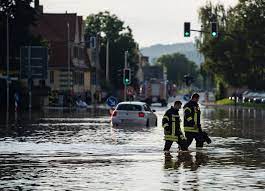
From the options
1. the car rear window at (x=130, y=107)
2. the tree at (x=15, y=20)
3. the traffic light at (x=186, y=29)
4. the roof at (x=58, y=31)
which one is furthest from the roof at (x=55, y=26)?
the car rear window at (x=130, y=107)

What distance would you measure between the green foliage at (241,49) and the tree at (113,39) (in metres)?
35.2

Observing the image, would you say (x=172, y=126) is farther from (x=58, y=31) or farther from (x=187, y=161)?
(x=58, y=31)

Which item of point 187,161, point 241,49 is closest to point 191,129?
point 187,161

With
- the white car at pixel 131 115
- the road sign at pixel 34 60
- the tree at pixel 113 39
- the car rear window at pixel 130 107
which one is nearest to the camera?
the white car at pixel 131 115

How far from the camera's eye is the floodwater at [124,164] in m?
18.6

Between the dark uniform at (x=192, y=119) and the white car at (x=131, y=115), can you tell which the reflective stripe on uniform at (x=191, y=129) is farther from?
the white car at (x=131, y=115)

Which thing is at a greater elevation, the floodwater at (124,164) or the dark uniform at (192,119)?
the dark uniform at (192,119)

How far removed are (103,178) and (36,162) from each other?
4566 mm

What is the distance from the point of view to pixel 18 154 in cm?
2680

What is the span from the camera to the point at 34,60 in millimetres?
77500

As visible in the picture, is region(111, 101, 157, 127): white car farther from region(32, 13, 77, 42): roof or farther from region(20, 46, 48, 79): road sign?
region(32, 13, 77, 42): roof

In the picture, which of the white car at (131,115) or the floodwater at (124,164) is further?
the white car at (131,115)

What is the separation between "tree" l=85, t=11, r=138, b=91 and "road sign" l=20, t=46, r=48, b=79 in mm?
78798

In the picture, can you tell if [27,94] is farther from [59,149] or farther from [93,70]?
[59,149]
